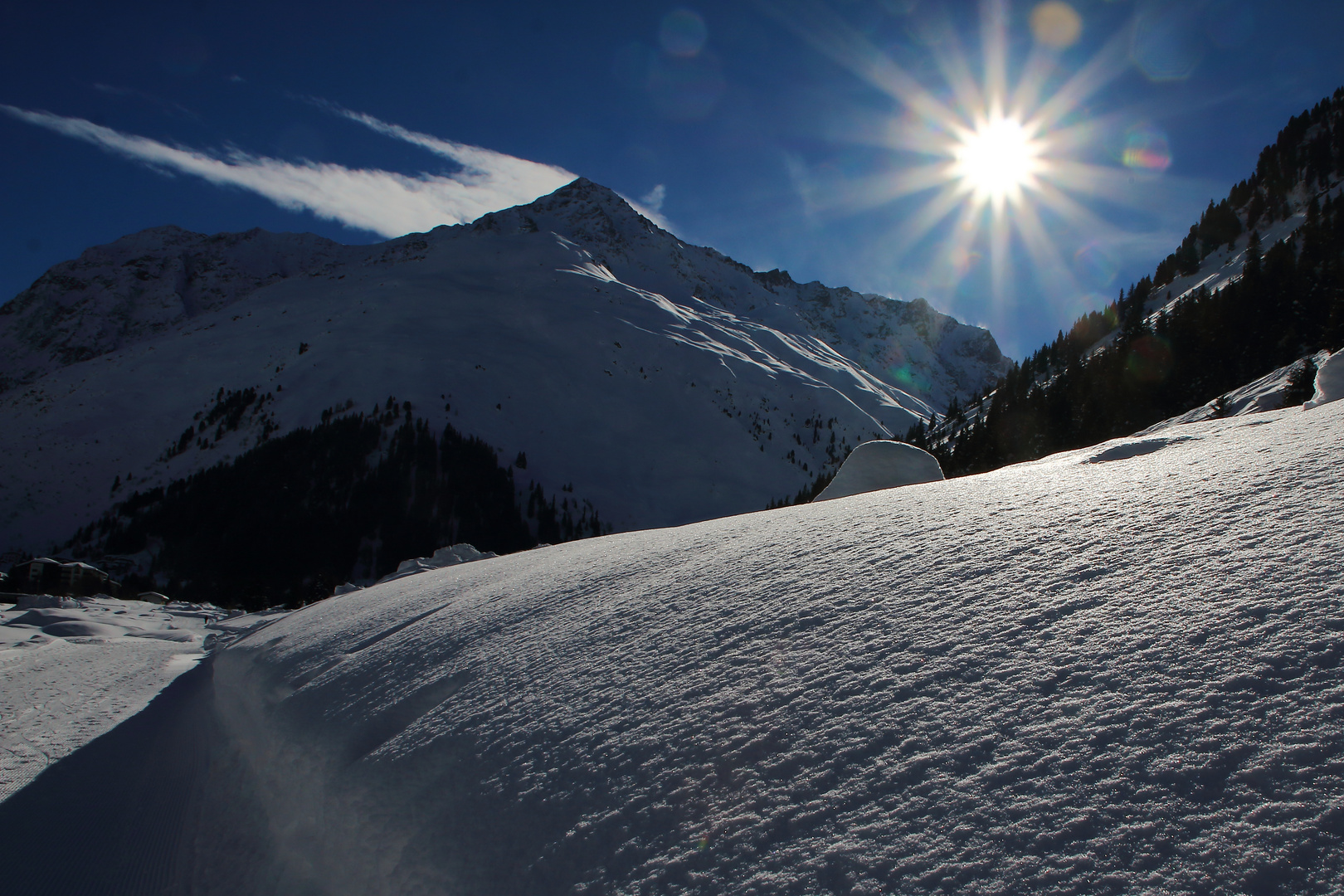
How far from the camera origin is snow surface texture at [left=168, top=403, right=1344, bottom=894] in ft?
5.15

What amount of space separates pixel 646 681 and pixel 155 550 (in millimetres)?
89440

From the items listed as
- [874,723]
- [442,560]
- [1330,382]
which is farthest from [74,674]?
[1330,382]

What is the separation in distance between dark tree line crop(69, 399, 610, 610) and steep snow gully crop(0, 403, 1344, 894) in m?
64.6

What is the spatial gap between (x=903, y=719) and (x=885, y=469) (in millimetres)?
9958

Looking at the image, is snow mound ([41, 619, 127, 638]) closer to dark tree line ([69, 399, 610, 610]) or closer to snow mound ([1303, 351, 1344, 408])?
snow mound ([1303, 351, 1344, 408])

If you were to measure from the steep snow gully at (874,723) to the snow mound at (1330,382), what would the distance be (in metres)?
1.35

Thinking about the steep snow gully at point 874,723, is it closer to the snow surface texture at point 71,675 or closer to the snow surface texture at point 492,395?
the snow surface texture at point 71,675

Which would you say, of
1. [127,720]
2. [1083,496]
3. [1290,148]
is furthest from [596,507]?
[1290,148]

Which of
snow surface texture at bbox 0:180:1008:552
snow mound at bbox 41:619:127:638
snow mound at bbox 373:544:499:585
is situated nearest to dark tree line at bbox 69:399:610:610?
snow surface texture at bbox 0:180:1008:552

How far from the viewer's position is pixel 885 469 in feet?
37.9

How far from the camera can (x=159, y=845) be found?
4.52m

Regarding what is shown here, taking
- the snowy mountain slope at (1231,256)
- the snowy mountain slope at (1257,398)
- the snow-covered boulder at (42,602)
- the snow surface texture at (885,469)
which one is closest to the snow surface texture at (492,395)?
the snowy mountain slope at (1231,256)

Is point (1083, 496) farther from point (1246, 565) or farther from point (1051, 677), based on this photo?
point (1051, 677)

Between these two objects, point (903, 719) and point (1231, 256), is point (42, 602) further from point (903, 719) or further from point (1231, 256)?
point (1231, 256)
